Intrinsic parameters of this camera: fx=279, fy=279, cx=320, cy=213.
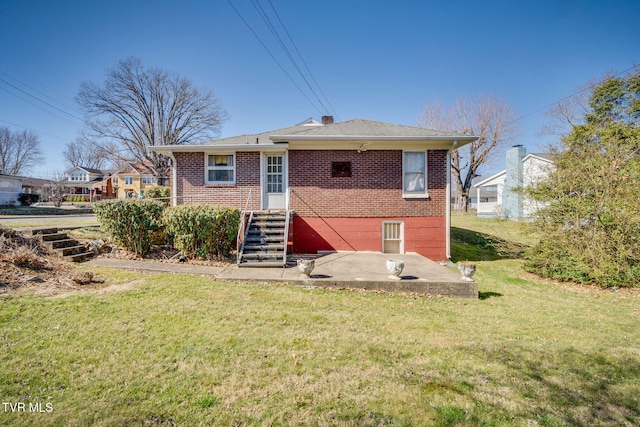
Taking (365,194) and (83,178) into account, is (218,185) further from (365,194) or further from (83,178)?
(83,178)

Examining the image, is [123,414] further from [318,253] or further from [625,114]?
[625,114]

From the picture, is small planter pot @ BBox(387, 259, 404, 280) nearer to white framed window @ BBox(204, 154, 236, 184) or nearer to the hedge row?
the hedge row

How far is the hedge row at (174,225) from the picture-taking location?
7.45 meters

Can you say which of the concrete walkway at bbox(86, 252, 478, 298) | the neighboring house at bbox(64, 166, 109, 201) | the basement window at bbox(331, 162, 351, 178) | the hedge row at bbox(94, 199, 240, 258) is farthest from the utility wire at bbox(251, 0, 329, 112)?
the neighboring house at bbox(64, 166, 109, 201)

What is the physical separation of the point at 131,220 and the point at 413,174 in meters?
8.68

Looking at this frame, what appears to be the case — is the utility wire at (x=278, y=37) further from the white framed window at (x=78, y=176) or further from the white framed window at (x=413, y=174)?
the white framed window at (x=78, y=176)

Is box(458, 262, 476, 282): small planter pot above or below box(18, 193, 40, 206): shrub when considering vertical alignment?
below

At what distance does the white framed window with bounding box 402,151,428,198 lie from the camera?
9.47 m

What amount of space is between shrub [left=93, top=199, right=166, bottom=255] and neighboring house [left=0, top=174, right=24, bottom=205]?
115 ft

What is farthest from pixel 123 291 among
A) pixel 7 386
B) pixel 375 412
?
pixel 375 412

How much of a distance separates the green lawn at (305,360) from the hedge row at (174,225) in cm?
210

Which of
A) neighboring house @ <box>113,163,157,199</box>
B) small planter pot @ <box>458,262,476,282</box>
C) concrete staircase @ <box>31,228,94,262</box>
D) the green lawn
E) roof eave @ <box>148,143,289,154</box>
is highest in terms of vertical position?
neighboring house @ <box>113,163,157,199</box>

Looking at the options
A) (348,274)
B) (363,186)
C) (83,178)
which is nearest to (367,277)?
(348,274)

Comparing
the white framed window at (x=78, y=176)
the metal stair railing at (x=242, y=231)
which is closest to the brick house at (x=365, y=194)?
the metal stair railing at (x=242, y=231)
